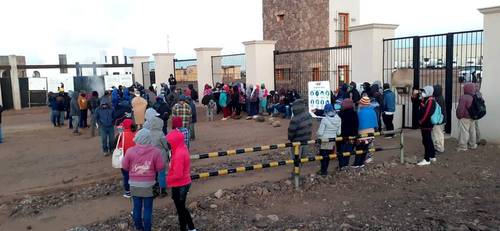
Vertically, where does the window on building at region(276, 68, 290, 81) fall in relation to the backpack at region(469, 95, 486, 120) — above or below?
above

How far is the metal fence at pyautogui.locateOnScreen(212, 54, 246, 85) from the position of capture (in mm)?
23477

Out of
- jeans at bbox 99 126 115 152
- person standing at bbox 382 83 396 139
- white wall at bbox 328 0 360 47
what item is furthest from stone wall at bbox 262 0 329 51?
jeans at bbox 99 126 115 152

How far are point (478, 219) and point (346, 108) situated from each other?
3.37m

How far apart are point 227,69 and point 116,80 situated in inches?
359

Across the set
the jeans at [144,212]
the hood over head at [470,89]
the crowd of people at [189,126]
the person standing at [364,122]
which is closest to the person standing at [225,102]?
the crowd of people at [189,126]

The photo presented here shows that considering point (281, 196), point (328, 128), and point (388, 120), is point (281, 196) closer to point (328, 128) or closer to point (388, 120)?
point (328, 128)

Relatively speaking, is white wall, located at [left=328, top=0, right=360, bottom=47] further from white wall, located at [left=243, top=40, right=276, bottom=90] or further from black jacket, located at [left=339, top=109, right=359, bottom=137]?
black jacket, located at [left=339, top=109, right=359, bottom=137]

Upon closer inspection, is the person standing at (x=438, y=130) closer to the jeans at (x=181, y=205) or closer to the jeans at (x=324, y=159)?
the jeans at (x=324, y=159)

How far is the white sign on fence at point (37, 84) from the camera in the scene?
28859mm

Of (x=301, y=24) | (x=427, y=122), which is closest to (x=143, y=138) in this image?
(x=427, y=122)

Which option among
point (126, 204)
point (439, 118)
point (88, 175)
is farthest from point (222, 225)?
point (439, 118)

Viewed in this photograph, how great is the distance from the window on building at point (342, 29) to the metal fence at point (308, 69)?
2.18 metres

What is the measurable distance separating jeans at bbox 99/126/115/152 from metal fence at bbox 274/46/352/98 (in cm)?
1035

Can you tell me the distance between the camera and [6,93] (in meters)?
27.9
